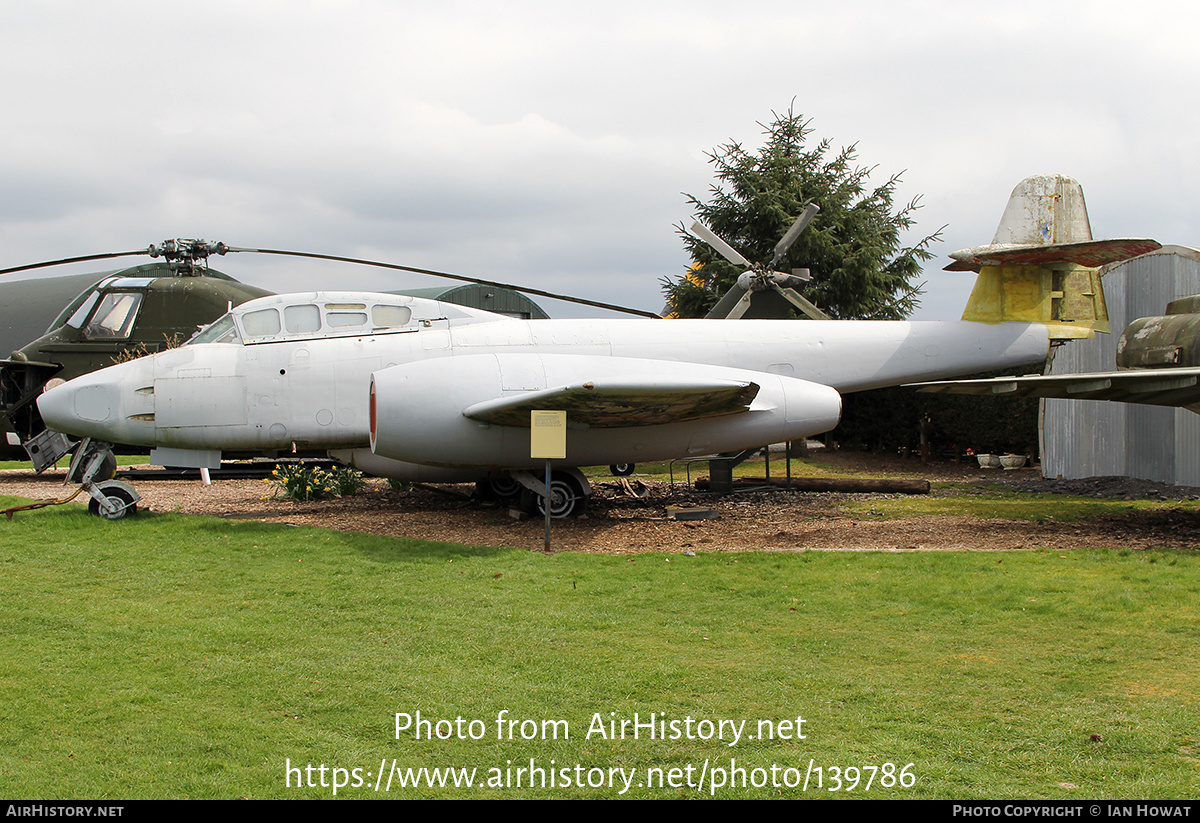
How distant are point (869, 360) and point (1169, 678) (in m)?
7.78

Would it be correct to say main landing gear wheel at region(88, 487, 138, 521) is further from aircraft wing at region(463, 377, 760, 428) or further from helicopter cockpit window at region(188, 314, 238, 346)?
aircraft wing at region(463, 377, 760, 428)

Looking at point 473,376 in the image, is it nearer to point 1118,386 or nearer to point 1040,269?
point 1118,386

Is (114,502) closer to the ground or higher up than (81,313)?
closer to the ground

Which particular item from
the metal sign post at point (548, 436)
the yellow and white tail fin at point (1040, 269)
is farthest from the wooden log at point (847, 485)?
the metal sign post at point (548, 436)

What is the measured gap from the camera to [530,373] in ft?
35.4

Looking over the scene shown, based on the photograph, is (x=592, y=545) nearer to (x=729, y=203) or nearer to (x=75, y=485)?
(x=75, y=485)

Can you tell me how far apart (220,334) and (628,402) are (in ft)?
18.4

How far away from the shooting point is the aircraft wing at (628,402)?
381 inches

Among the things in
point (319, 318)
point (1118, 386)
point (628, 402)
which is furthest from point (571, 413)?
point (1118, 386)

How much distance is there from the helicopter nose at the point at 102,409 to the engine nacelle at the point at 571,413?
3267mm

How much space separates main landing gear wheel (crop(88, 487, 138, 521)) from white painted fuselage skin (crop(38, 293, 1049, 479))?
0.67 metres

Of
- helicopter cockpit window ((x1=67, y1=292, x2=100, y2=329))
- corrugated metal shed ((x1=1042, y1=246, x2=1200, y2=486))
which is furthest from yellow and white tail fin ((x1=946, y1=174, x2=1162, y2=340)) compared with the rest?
helicopter cockpit window ((x1=67, y1=292, x2=100, y2=329))

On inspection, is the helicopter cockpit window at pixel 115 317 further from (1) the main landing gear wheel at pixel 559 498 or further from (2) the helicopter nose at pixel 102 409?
(1) the main landing gear wheel at pixel 559 498

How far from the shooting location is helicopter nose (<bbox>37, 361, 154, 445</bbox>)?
36.6 feet
